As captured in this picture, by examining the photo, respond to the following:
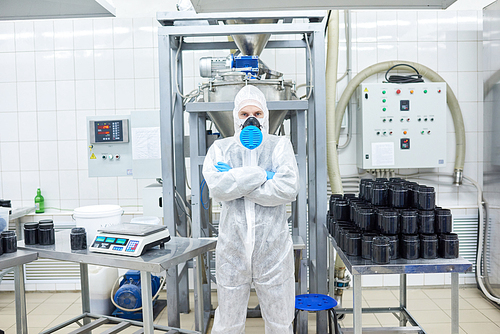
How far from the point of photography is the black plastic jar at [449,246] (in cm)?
162

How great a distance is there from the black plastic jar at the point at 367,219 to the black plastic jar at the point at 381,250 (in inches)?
6.5

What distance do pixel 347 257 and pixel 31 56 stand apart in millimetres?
3175

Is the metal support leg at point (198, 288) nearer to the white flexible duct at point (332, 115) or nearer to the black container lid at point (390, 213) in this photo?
the black container lid at point (390, 213)

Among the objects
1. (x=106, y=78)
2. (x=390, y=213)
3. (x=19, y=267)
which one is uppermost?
(x=106, y=78)

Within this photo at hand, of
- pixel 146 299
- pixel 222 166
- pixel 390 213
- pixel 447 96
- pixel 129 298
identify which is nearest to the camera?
pixel 146 299

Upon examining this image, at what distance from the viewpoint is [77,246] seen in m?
1.75

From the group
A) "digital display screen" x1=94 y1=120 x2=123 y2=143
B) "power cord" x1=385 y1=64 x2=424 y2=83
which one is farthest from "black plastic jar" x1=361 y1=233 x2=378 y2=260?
"digital display screen" x1=94 y1=120 x2=123 y2=143

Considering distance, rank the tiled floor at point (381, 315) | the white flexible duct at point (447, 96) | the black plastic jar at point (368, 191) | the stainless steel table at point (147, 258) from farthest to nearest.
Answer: the white flexible duct at point (447, 96)
the tiled floor at point (381, 315)
the black plastic jar at point (368, 191)
the stainless steel table at point (147, 258)

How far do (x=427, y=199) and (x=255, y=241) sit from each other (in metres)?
0.80

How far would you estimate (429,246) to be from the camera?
5.35ft

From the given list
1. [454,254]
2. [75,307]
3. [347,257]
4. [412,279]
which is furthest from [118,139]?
[412,279]

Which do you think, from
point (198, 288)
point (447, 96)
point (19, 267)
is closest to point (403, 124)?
point (447, 96)

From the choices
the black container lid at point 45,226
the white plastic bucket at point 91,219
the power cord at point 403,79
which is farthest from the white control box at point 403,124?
the black container lid at point 45,226

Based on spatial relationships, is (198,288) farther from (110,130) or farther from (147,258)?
(110,130)
